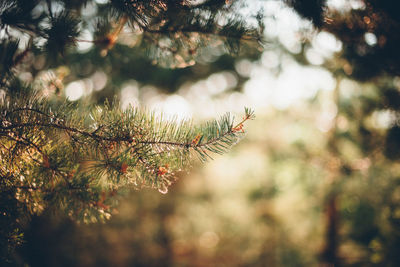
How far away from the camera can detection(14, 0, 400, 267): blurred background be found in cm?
188

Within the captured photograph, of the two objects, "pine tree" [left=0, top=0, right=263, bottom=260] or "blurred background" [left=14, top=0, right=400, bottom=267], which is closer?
"pine tree" [left=0, top=0, right=263, bottom=260]

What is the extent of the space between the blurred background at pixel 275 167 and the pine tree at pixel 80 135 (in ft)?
1.18

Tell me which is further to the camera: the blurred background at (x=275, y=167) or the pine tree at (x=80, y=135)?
the blurred background at (x=275, y=167)

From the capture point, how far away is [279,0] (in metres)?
1.00

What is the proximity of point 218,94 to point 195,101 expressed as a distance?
0.42 m

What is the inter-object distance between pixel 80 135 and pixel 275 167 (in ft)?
11.2

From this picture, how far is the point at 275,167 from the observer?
3.72 meters

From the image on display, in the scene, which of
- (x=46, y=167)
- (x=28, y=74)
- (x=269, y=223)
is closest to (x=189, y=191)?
(x=269, y=223)

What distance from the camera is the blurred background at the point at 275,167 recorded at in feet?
6.18

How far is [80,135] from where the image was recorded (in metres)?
0.80

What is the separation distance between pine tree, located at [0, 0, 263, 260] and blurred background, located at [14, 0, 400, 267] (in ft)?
1.18

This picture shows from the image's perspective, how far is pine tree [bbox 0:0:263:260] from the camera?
77 cm

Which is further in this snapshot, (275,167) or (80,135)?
(275,167)

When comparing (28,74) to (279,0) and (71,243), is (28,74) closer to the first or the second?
(279,0)
